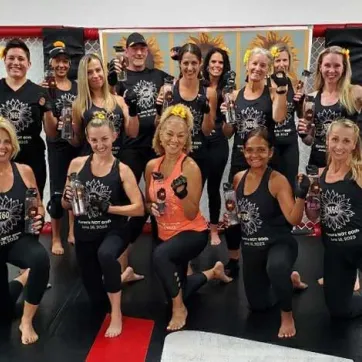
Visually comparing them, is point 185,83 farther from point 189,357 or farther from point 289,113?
point 189,357

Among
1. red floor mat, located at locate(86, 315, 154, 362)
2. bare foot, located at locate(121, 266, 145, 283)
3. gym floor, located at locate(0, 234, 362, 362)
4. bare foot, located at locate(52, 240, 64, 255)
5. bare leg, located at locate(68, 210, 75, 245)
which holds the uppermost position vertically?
bare leg, located at locate(68, 210, 75, 245)

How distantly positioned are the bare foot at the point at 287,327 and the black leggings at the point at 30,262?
1.27 metres

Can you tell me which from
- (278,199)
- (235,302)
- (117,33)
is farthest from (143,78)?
(235,302)

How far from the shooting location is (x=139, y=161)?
3.79 meters

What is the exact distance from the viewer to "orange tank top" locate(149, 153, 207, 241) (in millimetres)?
3008

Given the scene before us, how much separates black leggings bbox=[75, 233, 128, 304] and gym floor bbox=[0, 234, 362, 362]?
→ 142mm

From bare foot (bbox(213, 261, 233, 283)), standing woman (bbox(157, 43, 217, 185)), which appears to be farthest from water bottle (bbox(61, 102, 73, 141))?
bare foot (bbox(213, 261, 233, 283))

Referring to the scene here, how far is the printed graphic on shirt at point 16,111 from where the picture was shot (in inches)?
133

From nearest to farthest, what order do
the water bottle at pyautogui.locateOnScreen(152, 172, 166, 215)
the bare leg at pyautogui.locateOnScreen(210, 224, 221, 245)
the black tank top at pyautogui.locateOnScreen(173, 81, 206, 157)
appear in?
the water bottle at pyautogui.locateOnScreen(152, 172, 166, 215), the black tank top at pyautogui.locateOnScreen(173, 81, 206, 157), the bare leg at pyautogui.locateOnScreen(210, 224, 221, 245)

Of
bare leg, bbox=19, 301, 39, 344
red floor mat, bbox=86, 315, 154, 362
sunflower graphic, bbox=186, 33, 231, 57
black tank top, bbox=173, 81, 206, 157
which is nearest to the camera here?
red floor mat, bbox=86, 315, 154, 362

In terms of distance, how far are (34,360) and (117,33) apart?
8.62 feet

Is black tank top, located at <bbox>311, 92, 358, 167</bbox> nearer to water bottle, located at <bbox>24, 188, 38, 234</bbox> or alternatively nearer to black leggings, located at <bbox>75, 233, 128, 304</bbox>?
black leggings, located at <bbox>75, 233, 128, 304</bbox>

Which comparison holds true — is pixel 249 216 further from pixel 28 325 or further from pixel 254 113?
pixel 28 325

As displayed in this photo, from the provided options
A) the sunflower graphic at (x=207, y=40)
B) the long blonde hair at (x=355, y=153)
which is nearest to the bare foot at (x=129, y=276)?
the long blonde hair at (x=355, y=153)
